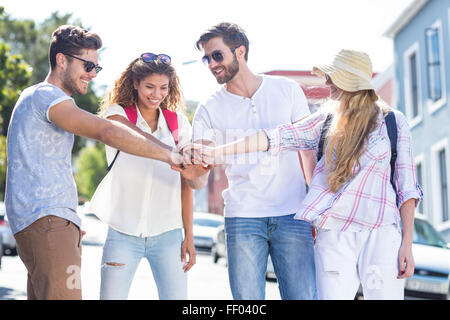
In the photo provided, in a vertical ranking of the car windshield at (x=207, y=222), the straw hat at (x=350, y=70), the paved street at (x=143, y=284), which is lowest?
the paved street at (x=143, y=284)

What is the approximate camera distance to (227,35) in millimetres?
4633

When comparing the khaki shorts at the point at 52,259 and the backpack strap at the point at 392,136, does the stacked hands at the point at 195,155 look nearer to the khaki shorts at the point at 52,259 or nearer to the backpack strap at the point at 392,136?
the khaki shorts at the point at 52,259

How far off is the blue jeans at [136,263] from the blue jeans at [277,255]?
0.35m

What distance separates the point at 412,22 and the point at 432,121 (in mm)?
4108

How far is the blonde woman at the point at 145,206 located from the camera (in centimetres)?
427

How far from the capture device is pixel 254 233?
420cm

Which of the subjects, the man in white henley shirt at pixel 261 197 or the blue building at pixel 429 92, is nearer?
the man in white henley shirt at pixel 261 197

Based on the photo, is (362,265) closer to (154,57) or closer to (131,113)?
(131,113)

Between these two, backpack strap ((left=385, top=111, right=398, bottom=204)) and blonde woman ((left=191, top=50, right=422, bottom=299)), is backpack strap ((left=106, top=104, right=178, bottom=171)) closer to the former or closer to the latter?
blonde woman ((left=191, top=50, right=422, bottom=299))

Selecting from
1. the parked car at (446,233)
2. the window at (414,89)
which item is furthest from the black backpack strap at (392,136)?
the window at (414,89)

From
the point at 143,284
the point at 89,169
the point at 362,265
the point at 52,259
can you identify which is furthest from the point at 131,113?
the point at 89,169

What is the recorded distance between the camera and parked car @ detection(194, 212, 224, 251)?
83.8ft

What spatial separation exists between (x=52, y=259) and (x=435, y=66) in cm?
1950
